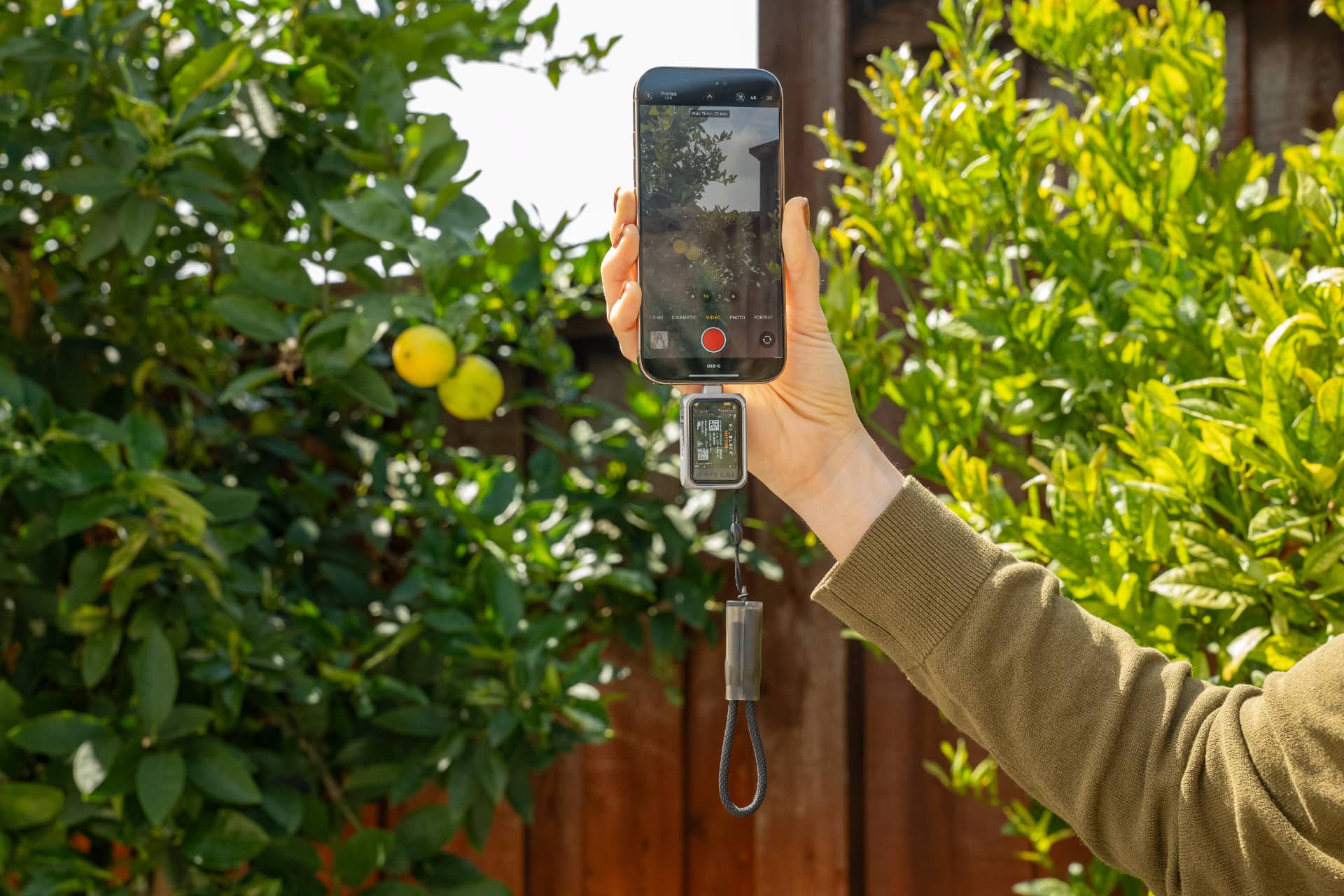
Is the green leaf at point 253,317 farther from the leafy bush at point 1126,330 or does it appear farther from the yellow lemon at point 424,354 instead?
the leafy bush at point 1126,330

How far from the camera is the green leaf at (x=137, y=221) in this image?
1.37m

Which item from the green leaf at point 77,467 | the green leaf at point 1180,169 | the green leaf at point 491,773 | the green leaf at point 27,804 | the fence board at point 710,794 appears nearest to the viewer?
the green leaf at point 1180,169

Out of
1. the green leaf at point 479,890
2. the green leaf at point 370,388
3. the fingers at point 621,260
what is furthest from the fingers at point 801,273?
the green leaf at point 479,890

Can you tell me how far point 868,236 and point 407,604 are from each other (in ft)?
2.74

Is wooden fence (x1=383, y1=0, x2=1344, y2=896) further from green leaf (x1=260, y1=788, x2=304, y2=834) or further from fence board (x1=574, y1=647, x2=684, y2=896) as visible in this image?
green leaf (x1=260, y1=788, x2=304, y2=834)

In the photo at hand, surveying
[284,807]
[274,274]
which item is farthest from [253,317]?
→ [284,807]

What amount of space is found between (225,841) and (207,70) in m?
0.90

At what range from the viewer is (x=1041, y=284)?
121cm

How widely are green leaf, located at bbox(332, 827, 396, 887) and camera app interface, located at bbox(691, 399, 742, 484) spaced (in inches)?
33.8

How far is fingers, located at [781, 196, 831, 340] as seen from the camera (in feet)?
2.94

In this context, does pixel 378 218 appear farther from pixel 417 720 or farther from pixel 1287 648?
pixel 1287 648

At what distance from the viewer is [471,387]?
1453mm

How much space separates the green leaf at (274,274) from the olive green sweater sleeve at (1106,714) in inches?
31.3

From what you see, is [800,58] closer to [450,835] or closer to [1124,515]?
[1124,515]
